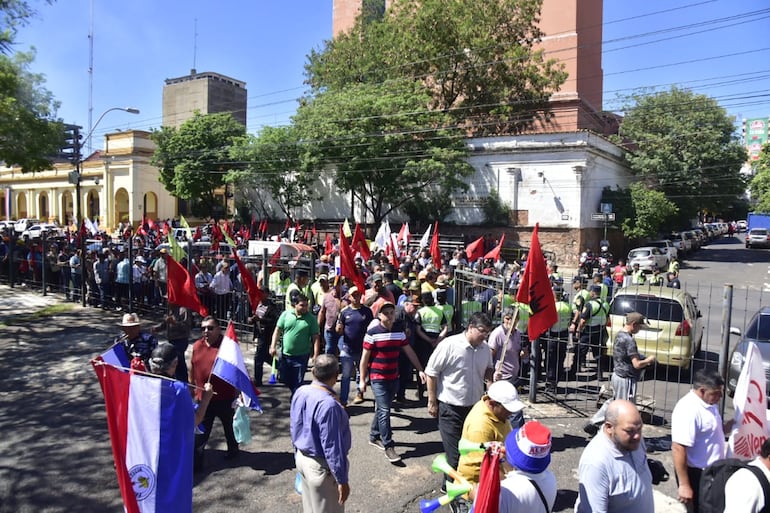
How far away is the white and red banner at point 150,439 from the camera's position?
3566 millimetres

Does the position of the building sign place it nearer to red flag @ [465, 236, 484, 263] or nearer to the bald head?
red flag @ [465, 236, 484, 263]

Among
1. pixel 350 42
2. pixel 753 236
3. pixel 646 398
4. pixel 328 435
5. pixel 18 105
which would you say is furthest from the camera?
pixel 753 236

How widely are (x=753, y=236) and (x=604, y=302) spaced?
144ft

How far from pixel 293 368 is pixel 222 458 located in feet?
4.19

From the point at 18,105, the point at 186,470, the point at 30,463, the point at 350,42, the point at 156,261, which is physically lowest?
the point at 30,463

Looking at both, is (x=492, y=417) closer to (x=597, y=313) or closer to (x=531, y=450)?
(x=531, y=450)

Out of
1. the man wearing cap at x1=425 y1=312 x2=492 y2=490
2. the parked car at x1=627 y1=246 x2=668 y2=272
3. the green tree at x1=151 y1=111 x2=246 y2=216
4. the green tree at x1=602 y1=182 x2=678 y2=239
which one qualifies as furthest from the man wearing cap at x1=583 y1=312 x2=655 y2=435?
the green tree at x1=151 y1=111 x2=246 y2=216

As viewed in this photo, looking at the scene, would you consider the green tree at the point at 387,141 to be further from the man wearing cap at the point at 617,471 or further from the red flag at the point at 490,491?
the red flag at the point at 490,491

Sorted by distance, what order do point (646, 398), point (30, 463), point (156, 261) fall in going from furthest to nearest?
point (156, 261) → point (646, 398) → point (30, 463)

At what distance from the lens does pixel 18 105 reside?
1445cm

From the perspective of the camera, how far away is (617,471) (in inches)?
127

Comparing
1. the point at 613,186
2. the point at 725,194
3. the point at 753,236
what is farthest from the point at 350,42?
the point at 753,236

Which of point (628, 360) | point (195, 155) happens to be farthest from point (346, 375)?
point (195, 155)

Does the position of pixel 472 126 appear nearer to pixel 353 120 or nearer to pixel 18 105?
pixel 353 120
